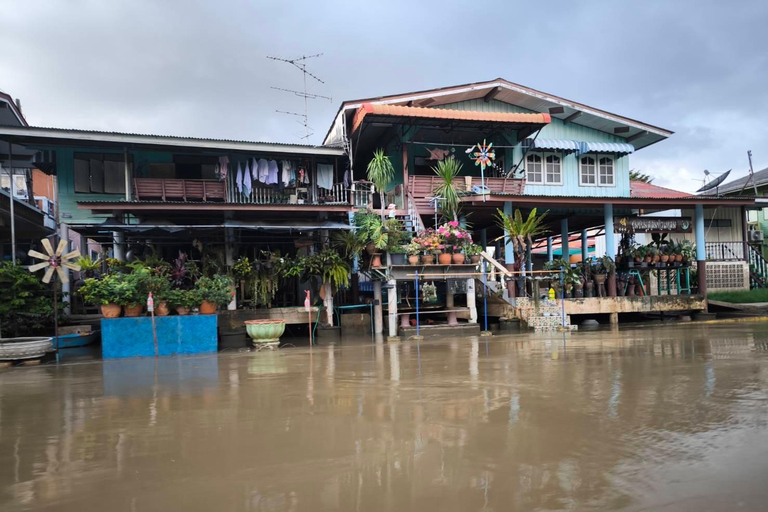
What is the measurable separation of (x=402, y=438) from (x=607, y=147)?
1787 centimetres

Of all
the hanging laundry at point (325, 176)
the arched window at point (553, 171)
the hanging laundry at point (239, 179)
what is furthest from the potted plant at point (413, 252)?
the arched window at point (553, 171)

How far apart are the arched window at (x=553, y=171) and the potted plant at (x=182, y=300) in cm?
1291

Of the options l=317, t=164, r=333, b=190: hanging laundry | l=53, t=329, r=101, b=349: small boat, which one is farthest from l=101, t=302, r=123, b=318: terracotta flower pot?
l=317, t=164, r=333, b=190: hanging laundry

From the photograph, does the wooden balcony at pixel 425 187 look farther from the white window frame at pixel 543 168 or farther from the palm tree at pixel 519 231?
the white window frame at pixel 543 168

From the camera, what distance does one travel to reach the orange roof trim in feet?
49.0

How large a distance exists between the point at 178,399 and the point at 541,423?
4.14m

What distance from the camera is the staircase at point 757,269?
67.8 ft

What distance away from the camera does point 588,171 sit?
65.4 feet

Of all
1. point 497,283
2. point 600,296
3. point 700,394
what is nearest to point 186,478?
point 700,394

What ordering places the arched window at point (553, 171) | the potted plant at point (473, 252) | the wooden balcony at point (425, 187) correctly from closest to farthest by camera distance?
the potted plant at point (473, 252) → the wooden balcony at point (425, 187) → the arched window at point (553, 171)

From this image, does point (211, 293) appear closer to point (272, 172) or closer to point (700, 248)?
point (272, 172)

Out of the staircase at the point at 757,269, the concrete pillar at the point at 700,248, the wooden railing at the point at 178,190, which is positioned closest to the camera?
the wooden railing at the point at 178,190

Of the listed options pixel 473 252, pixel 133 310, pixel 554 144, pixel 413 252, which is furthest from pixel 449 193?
pixel 133 310

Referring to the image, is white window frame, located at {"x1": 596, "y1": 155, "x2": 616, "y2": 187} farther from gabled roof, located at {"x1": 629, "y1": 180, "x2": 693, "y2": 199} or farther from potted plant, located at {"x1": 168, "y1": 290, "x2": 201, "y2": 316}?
potted plant, located at {"x1": 168, "y1": 290, "x2": 201, "y2": 316}
